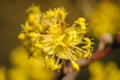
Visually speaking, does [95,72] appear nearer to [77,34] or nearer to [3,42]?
[77,34]

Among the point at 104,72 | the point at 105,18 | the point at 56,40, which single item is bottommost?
the point at 104,72

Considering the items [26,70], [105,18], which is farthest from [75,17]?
[26,70]

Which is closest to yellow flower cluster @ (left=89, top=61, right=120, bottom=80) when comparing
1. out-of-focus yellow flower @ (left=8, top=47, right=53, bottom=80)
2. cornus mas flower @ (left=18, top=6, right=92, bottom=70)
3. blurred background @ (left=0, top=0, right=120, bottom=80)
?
blurred background @ (left=0, top=0, right=120, bottom=80)

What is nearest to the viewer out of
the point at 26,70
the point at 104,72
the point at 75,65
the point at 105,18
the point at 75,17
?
the point at 75,65

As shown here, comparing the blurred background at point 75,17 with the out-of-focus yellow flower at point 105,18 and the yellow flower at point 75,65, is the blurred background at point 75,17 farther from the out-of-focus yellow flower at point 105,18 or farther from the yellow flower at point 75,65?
the yellow flower at point 75,65

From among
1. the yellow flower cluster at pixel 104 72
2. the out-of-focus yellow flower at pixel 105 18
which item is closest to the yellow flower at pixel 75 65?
the yellow flower cluster at pixel 104 72

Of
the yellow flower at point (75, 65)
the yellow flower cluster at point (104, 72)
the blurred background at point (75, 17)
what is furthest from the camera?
the blurred background at point (75, 17)

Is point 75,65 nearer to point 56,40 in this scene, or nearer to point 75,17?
point 56,40

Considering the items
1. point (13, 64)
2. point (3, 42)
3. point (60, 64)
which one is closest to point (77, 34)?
point (60, 64)
